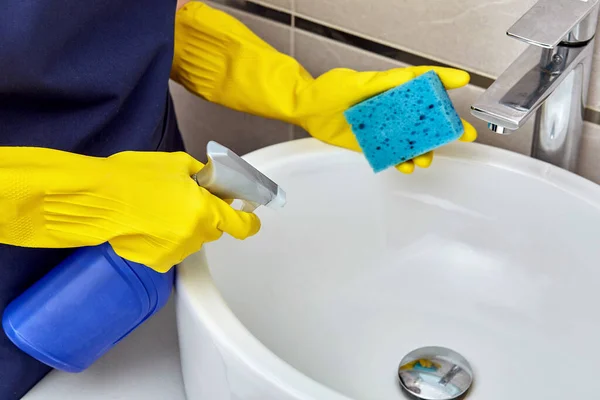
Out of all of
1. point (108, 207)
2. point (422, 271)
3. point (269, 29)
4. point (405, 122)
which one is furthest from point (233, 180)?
point (269, 29)

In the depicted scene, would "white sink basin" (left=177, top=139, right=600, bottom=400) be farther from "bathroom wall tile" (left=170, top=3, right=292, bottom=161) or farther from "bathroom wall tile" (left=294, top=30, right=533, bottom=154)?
"bathroom wall tile" (left=170, top=3, right=292, bottom=161)

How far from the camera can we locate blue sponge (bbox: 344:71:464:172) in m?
0.73

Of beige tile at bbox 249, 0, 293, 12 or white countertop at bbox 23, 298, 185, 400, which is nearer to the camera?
white countertop at bbox 23, 298, 185, 400

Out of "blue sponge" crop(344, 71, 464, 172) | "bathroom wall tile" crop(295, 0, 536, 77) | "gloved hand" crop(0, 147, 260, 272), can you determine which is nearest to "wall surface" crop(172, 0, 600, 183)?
"bathroom wall tile" crop(295, 0, 536, 77)

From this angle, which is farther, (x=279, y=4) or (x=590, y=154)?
(x=279, y=4)

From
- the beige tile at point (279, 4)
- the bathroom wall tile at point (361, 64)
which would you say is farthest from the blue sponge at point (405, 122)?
the beige tile at point (279, 4)

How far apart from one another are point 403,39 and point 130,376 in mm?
467

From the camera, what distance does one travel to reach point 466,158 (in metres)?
0.82

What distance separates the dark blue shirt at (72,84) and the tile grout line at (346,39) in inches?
8.8

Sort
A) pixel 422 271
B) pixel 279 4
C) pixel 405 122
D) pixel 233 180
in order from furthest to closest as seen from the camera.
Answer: pixel 279 4 → pixel 422 271 → pixel 405 122 → pixel 233 180

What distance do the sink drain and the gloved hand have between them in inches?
9.9

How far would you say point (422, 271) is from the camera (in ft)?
2.81

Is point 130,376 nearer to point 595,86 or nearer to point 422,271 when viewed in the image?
point 422,271

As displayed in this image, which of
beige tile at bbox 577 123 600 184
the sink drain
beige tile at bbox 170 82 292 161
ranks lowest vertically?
the sink drain
